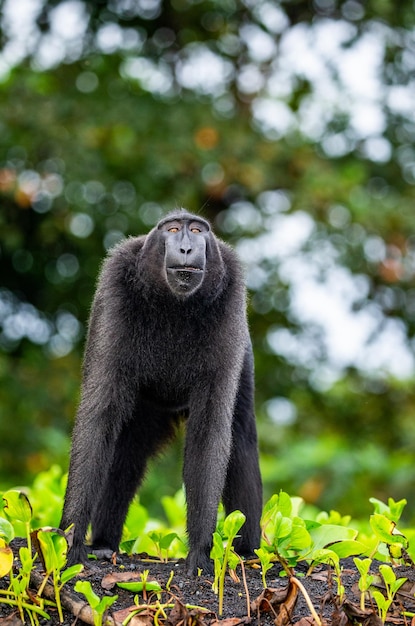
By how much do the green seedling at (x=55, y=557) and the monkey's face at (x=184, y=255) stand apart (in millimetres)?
1344

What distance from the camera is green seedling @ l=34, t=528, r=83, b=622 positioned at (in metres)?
3.33

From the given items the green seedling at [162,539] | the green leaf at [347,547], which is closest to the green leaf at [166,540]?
the green seedling at [162,539]

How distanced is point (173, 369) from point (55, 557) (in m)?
1.23

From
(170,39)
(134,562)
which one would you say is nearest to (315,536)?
(134,562)

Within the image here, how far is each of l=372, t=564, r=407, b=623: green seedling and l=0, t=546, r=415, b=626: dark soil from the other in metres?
0.04

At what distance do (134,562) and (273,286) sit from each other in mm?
6643

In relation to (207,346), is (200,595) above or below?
below

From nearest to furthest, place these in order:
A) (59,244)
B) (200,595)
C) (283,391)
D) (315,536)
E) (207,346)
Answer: (200,595) → (315,536) → (207,346) → (59,244) → (283,391)

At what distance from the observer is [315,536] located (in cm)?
407

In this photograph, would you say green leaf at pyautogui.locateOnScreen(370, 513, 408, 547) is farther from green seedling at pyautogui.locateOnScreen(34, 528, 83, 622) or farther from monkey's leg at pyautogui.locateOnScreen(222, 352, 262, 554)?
green seedling at pyautogui.locateOnScreen(34, 528, 83, 622)

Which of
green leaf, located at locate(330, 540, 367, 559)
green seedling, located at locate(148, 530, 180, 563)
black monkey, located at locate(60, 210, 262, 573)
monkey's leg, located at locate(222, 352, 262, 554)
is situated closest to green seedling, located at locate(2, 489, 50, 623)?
black monkey, located at locate(60, 210, 262, 573)

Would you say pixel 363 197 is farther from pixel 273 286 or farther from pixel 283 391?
pixel 283 391

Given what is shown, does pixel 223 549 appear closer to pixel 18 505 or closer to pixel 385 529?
pixel 385 529

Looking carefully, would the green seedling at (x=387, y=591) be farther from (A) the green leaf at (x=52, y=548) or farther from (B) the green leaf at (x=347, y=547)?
(A) the green leaf at (x=52, y=548)
